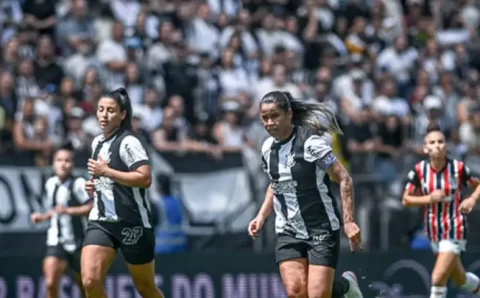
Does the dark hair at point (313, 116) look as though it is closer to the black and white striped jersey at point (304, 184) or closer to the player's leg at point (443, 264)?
the black and white striped jersey at point (304, 184)

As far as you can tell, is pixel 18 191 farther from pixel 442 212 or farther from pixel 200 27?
pixel 442 212

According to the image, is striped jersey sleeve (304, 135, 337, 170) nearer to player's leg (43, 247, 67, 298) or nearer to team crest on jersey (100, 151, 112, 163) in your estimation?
team crest on jersey (100, 151, 112, 163)

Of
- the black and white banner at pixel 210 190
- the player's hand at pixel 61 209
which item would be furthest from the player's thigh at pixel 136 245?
the black and white banner at pixel 210 190

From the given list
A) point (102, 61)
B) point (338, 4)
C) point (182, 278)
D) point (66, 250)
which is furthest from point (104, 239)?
point (338, 4)

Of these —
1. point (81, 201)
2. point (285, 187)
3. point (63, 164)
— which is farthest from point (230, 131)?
point (285, 187)

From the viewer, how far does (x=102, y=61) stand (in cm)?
1920

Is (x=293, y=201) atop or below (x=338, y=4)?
below

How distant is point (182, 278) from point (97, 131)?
2674 millimetres

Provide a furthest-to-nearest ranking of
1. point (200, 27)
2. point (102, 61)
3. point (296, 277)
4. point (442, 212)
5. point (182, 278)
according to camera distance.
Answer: point (200, 27) → point (102, 61) → point (182, 278) → point (442, 212) → point (296, 277)

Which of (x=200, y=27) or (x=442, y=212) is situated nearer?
(x=442, y=212)

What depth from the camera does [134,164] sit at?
11.0 meters

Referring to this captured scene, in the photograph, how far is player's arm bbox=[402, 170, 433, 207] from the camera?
42.9 ft

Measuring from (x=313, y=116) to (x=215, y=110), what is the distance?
29.8ft

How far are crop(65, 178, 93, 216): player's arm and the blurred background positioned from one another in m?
2.35
